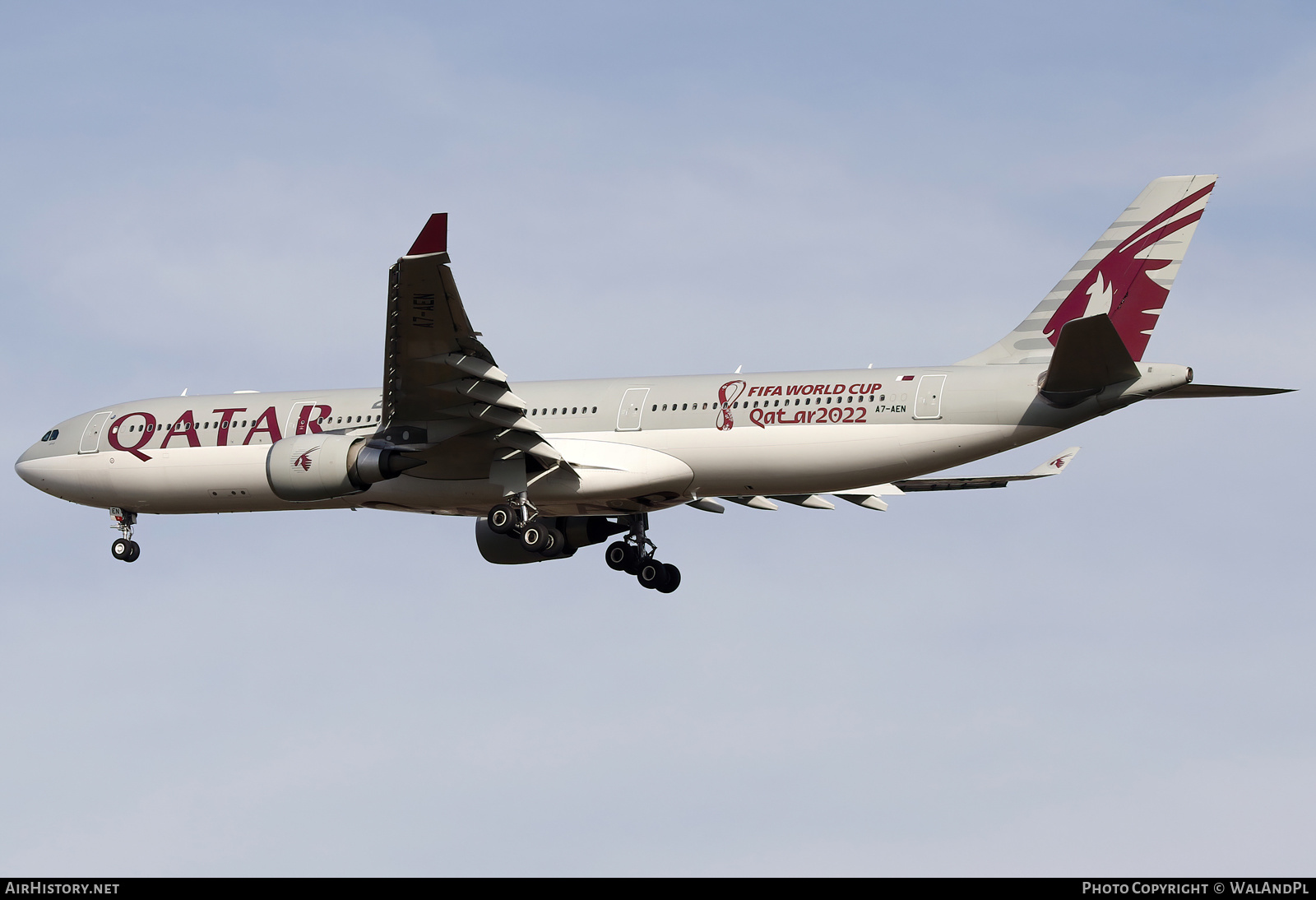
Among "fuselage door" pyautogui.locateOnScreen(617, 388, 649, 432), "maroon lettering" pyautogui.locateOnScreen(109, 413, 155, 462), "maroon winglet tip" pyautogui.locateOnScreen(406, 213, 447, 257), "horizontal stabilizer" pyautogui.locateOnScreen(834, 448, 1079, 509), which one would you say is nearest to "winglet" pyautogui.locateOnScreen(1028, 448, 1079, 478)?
"horizontal stabilizer" pyautogui.locateOnScreen(834, 448, 1079, 509)

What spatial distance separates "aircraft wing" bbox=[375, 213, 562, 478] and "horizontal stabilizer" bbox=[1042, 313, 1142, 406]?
9.23 m

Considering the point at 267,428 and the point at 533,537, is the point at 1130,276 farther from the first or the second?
the point at 267,428

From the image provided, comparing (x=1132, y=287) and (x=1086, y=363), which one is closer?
(x=1086, y=363)

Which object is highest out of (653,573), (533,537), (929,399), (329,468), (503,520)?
(329,468)

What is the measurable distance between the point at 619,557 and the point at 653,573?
829 millimetres

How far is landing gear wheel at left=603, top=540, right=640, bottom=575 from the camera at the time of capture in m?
34.4

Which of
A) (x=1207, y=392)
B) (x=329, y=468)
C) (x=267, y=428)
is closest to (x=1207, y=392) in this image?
(x=1207, y=392)

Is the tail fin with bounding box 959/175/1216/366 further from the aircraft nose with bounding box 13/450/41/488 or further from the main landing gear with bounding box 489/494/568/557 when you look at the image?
the aircraft nose with bounding box 13/450/41/488

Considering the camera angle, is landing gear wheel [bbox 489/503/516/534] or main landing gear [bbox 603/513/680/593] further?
main landing gear [bbox 603/513/680/593]

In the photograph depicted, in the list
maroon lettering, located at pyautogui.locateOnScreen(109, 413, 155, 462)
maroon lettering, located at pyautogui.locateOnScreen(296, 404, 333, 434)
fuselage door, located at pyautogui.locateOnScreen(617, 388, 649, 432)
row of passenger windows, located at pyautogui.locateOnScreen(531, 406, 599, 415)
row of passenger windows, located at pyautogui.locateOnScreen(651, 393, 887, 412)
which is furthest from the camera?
maroon lettering, located at pyautogui.locateOnScreen(109, 413, 155, 462)

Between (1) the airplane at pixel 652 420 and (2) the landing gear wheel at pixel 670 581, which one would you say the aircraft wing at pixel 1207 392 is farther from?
(2) the landing gear wheel at pixel 670 581

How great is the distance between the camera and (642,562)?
3425 centimetres

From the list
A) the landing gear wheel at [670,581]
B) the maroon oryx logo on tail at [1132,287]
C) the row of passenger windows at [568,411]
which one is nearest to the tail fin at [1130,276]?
the maroon oryx logo on tail at [1132,287]

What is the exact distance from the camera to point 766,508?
3503 centimetres
